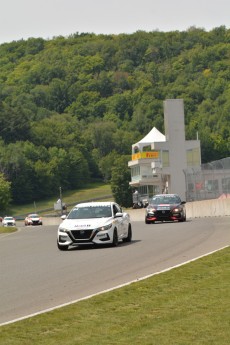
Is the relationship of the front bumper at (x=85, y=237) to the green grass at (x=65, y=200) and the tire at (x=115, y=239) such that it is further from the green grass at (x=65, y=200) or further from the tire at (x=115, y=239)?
the green grass at (x=65, y=200)

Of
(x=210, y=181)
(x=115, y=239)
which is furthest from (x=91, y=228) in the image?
(x=210, y=181)

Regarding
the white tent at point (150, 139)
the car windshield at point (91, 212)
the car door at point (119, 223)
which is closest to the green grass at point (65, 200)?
the white tent at point (150, 139)

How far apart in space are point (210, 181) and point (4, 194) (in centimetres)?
11423

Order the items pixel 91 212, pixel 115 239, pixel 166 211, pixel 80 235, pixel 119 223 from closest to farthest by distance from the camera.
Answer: pixel 80 235
pixel 115 239
pixel 119 223
pixel 91 212
pixel 166 211

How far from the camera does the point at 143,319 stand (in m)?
11.7

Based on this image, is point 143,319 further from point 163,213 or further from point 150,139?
point 150,139

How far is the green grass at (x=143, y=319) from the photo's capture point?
10.5 m

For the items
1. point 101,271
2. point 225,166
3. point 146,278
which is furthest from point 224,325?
point 225,166

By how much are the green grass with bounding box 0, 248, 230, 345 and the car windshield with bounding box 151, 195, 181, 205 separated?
31.4 meters

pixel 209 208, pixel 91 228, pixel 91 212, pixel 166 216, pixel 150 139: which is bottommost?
pixel 209 208

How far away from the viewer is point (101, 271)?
64.4 ft

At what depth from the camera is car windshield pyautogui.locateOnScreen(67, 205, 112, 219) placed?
93.5 feet

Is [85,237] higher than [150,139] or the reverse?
the reverse

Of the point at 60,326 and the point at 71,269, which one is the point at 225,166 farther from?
the point at 60,326
